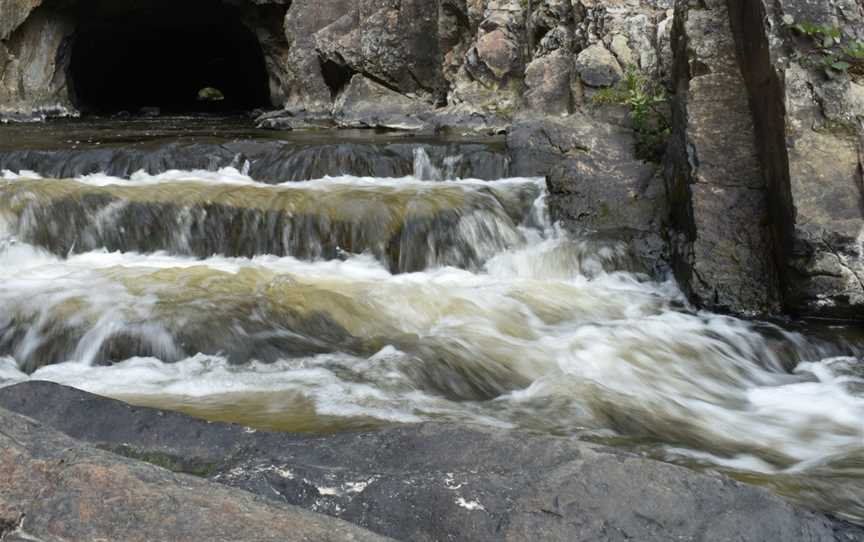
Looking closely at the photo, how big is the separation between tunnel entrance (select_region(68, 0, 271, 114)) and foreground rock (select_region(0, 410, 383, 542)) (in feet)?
61.3

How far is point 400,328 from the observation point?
4.77m

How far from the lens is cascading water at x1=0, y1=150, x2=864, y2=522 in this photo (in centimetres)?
349

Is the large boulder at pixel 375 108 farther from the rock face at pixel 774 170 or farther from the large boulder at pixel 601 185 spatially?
the rock face at pixel 774 170

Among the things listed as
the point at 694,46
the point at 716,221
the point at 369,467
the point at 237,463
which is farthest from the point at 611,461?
the point at 694,46

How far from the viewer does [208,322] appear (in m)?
4.48

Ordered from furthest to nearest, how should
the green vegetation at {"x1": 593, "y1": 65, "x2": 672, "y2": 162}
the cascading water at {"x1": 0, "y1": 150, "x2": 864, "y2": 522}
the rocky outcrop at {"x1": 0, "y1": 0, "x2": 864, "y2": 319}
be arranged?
the green vegetation at {"x1": 593, "y1": 65, "x2": 672, "y2": 162}
the rocky outcrop at {"x1": 0, "y1": 0, "x2": 864, "y2": 319}
the cascading water at {"x1": 0, "y1": 150, "x2": 864, "y2": 522}

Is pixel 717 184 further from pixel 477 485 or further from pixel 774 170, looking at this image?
pixel 477 485

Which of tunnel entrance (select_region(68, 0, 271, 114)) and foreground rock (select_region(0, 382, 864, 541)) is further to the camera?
tunnel entrance (select_region(68, 0, 271, 114))

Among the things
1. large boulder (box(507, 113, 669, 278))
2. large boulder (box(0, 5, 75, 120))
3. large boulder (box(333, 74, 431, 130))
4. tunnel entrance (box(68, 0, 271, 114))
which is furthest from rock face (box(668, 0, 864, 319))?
tunnel entrance (box(68, 0, 271, 114))

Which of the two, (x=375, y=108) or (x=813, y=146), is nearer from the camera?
(x=813, y=146)

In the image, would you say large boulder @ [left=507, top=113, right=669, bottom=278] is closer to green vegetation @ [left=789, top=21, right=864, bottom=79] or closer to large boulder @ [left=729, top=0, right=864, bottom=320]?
large boulder @ [left=729, top=0, right=864, bottom=320]

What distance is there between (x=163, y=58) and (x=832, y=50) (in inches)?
914

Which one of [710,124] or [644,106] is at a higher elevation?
[644,106]

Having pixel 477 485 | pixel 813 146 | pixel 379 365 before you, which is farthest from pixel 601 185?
pixel 477 485
